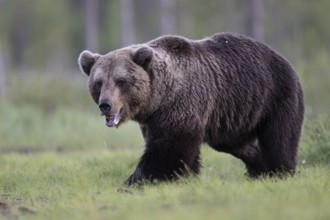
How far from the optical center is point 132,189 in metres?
6.59

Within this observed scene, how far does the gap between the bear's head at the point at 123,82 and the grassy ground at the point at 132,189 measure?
0.77 metres

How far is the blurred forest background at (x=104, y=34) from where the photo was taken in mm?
18578

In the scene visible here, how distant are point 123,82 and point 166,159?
0.88 metres

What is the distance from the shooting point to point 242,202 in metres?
5.19

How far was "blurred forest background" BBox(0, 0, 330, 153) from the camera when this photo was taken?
1858 centimetres

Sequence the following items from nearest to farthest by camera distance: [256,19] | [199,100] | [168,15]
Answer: [199,100], [256,19], [168,15]

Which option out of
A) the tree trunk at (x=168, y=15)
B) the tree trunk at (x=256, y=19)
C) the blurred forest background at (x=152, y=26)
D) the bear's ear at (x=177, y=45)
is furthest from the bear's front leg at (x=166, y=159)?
the tree trunk at (x=168, y=15)

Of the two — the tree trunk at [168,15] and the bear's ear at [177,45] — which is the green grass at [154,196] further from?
the tree trunk at [168,15]

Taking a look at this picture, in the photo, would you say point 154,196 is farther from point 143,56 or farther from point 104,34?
point 104,34

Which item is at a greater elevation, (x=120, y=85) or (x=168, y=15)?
(x=120, y=85)

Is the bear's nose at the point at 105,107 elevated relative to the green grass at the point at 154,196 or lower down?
elevated

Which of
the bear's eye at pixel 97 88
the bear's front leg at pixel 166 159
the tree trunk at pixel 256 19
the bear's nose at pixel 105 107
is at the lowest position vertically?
the tree trunk at pixel 256 19

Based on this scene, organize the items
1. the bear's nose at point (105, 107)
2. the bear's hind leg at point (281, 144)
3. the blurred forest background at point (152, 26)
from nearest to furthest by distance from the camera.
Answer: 1. the bear's nose at point (105, 107)
2. the bear's hind leg at point (281, 144)
3. the blurred forest background at point (152, 26)

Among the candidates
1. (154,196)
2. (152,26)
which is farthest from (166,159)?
(152,26)
